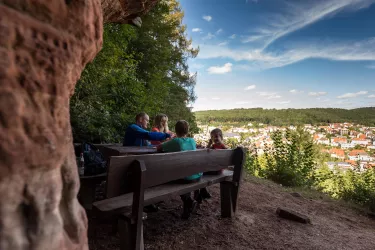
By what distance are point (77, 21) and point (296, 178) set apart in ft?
21.5

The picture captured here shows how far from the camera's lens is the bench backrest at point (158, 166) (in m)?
1.86

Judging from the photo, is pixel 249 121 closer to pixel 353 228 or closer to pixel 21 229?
pixel 353 228

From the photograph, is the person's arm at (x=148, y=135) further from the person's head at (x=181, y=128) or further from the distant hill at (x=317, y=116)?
the distant hill at (x=317, y=116)

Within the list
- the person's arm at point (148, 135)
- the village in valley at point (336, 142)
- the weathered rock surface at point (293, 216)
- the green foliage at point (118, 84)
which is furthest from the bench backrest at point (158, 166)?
the village in valley at point (336, 142)

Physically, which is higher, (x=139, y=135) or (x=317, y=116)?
(x=139, y=135)

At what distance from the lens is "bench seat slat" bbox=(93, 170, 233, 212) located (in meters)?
1.93

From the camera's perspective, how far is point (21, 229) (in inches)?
30.5

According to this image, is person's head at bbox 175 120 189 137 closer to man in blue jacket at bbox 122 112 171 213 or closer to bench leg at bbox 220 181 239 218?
man in blue jacket at bbox 122 112 171 213

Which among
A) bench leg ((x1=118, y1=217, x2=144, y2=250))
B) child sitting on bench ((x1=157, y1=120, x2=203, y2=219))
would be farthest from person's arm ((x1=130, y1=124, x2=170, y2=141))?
bench leg ((x1=118, y1=217, x2=144, y2=250))

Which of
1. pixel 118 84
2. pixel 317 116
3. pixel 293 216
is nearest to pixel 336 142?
pixel 317 116

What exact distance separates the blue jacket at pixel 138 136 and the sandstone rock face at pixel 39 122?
2.49 metres

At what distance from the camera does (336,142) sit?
14.4 metres

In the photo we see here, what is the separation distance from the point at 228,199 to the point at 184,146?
1.04m

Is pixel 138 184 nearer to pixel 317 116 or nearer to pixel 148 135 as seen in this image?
pixel 148 135
